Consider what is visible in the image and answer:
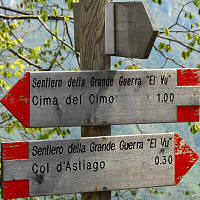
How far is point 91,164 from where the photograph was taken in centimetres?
267

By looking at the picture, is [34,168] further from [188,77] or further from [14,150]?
[188,77]

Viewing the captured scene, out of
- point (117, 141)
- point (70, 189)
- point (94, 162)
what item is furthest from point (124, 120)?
point (70, 189)

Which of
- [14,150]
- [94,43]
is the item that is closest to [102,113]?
[94,43]

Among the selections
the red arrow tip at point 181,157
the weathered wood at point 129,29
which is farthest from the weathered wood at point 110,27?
the red arrow tip at point 181,157

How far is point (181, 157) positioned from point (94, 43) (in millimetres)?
946

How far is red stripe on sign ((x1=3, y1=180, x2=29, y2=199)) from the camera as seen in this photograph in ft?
8.30

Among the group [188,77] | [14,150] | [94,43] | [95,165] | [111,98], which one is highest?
[94,43]

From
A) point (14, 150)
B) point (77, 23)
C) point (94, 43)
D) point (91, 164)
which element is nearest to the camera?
point (14, 150)

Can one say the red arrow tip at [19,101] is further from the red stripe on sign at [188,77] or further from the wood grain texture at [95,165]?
the red stripe on sign at [188,77]

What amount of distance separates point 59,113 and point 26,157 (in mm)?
325

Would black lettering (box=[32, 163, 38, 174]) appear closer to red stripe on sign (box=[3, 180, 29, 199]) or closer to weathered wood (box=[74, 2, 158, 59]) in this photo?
red stripe on sign (box=[3, 180, 29, 199])

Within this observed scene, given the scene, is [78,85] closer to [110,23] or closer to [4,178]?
[110,23]

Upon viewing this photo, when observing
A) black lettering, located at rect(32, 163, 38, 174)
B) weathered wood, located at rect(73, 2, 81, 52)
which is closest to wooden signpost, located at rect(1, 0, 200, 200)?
black lettering, located at rect(32, 163, 38, 174)

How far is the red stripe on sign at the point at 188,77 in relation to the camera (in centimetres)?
283
